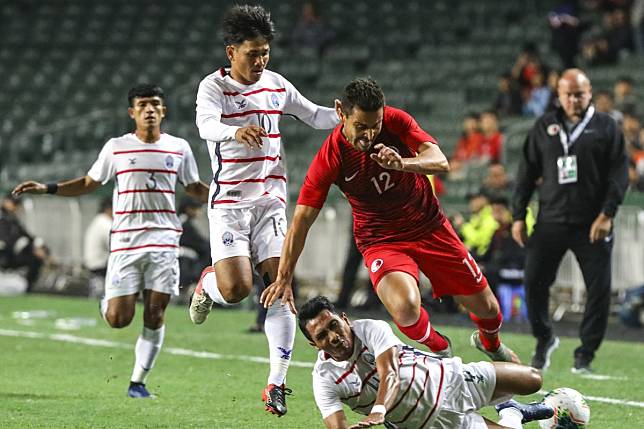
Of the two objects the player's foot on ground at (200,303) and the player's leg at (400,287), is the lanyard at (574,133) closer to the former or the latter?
the player's leg at (400,287)

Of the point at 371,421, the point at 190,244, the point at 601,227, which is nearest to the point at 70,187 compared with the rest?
the point at 601,227

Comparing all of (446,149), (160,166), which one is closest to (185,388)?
(160,166)

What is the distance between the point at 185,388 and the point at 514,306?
6.80 m

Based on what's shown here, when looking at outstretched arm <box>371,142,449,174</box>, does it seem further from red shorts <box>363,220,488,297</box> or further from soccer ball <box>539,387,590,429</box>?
soccer ball <box>539,387,590,429</box>

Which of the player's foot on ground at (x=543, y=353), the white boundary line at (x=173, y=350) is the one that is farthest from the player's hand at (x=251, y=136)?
the player's foot on ground at (x=543, y=353)

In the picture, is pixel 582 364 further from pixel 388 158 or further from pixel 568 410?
pixel 388 158

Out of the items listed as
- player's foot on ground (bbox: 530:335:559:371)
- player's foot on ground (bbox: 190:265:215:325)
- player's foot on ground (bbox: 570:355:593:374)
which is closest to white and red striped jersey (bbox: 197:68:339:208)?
player's foot on ground (bbox: 190:265:215:325)

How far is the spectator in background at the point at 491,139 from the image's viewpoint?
62.7 feet

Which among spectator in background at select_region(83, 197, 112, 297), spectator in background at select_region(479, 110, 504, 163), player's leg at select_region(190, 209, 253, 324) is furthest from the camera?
spectator in background at select_region(83, 197, 112, 297)

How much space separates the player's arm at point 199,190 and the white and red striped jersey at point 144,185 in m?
0.04

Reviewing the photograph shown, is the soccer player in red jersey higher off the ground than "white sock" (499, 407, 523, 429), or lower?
higher

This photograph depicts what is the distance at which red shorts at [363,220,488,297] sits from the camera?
8312mm

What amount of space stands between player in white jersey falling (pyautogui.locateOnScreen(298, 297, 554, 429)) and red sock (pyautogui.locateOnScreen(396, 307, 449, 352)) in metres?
0.86

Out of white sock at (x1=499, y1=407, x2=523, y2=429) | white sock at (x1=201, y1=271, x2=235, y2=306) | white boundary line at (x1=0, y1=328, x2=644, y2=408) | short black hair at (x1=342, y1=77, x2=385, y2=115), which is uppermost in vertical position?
short black hair at (x1=342, y1=77, x2=385, y2=115)
